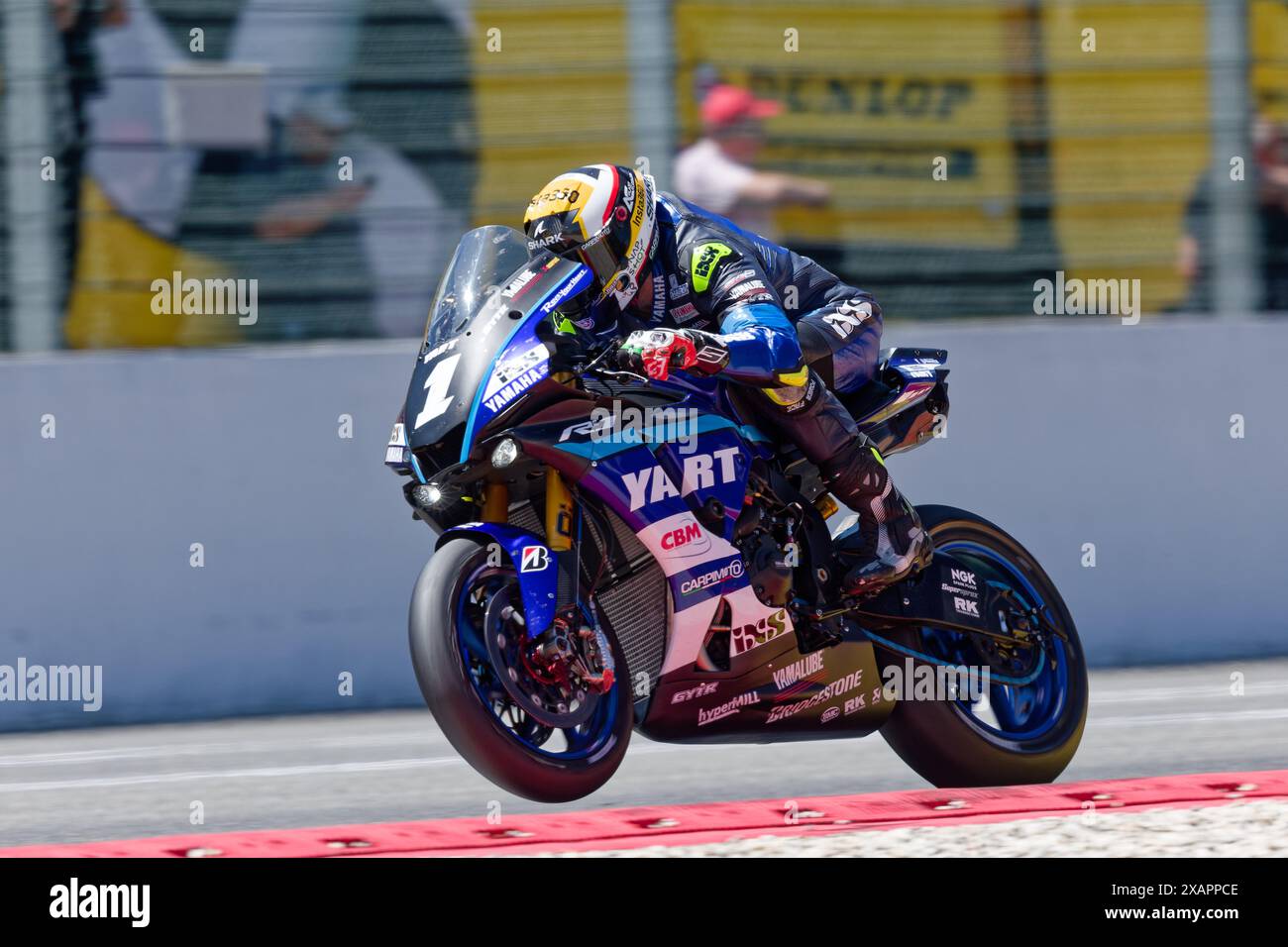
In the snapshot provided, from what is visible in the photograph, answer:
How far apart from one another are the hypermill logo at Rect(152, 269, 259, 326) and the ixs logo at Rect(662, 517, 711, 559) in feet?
11.2

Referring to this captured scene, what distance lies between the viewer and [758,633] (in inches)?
197

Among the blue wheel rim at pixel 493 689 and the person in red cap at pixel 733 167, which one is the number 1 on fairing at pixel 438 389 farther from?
the person in red cap at pixel 733 167

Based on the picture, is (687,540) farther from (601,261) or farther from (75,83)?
(75,83)

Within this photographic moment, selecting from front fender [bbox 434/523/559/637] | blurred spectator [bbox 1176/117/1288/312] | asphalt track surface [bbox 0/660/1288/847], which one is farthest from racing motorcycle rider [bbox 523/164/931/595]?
blurred spectator [bbox 1176/117/1288/312]

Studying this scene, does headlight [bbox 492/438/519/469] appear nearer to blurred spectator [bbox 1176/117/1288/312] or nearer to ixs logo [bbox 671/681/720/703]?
ixs logo [bbox 671/681/720/703]

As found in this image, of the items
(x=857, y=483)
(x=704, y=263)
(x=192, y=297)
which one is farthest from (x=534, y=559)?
(x=192, y=297)

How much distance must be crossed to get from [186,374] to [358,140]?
1174mm

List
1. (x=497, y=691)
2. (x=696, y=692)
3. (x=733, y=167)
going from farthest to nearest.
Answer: (x=733, y=167)
(x=696, y=692)
(x=497, y=691)

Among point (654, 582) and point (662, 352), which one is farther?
point (654, 582)

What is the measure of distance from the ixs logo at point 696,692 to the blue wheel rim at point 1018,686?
870 millimetres

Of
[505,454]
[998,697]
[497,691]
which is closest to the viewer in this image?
[497,691]

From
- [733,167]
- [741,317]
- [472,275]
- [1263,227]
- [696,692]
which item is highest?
[733,167]

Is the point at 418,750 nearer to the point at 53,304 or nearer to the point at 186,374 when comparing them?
the point at 186,374

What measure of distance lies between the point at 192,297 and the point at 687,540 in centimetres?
351
